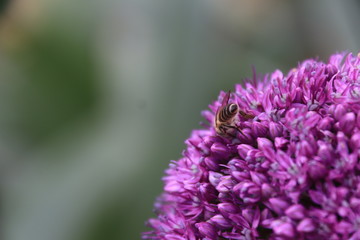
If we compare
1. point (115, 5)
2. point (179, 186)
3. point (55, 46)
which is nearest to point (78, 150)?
point (55, 46)

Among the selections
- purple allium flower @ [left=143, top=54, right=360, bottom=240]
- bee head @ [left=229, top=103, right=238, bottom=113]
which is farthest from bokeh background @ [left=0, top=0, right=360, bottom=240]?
bee head @ [left=229, top=103, right=238, bottom=113]

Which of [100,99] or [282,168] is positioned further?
[100,99]

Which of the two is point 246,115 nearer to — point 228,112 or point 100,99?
point 228,112

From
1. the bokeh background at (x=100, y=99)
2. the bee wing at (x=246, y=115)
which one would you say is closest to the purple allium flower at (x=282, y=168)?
the bee wing at (x=246, y=115)

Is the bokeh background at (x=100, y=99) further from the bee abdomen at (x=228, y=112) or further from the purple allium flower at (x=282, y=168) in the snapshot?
the bee abdomen at (x=228, y=112)

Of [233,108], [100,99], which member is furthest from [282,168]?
[100,99]

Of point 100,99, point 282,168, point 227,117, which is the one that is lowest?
point 282,168

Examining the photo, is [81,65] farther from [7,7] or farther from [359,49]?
[359,49]
